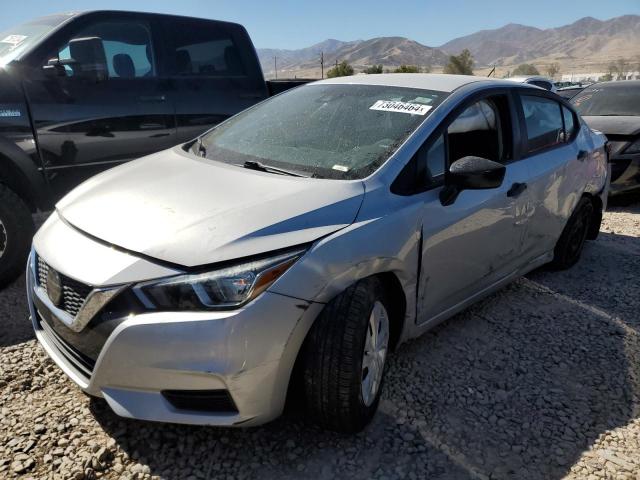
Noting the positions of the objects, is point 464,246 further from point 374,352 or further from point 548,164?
point 548,164

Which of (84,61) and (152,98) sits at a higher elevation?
(84,61)

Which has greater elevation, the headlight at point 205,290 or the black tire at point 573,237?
the headlight at point 205,290

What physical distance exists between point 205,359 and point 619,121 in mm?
7104

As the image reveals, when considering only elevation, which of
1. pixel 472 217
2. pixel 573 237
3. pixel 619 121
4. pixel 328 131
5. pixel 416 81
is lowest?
pixel 573 237

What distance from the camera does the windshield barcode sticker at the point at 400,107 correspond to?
9.00 ft

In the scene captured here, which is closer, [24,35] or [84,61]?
[84,61]

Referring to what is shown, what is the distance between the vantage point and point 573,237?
4344 mm

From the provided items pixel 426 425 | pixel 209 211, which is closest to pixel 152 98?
pixel 209 211

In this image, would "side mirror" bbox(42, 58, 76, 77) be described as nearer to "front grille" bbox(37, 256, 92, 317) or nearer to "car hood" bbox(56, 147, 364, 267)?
"car hood" bbox(56, 147, 364, 267)

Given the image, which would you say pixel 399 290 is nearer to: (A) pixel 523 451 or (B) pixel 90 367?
(A) pixel 523 451

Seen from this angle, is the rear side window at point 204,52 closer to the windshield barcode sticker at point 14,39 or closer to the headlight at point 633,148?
the windshield barcode sticker at point 14,39

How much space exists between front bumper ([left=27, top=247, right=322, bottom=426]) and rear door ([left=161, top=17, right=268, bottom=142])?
296 cm

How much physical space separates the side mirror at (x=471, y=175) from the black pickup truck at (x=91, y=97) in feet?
8.86

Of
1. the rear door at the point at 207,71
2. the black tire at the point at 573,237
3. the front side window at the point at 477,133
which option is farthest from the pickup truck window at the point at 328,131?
the black tire at the point at 573,237
